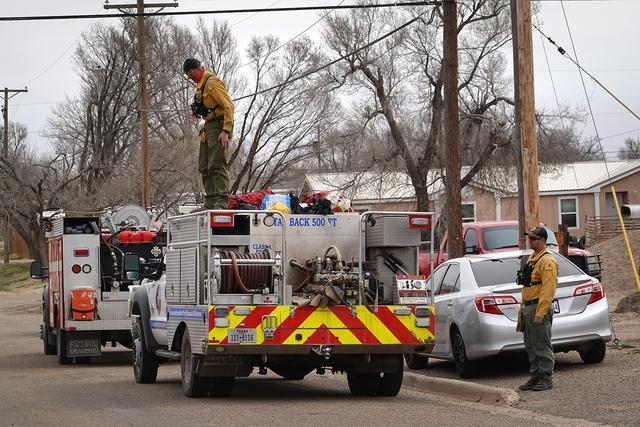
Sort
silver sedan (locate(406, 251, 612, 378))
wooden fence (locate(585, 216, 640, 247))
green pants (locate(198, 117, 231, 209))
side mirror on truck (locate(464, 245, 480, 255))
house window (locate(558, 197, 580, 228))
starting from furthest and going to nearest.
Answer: house window (locate(558, 197, 580, 228))
wooden fence (locate(585, 216, 640, 247))
side mirror on truck (locate(464, 245, 480, 255))
silver sedan (locate(406, 251, 612, 378))
green pants (locate(198, 117, 231, 209))

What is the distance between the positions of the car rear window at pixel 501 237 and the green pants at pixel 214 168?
10.1 meters

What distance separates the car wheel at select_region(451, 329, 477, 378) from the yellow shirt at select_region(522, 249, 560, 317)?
1.96 meters

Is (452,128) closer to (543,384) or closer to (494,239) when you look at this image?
(494,239)

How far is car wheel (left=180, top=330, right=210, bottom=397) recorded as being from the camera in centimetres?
1300

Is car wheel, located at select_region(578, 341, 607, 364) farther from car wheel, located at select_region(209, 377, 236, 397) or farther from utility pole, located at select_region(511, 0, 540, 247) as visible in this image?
car wheel, located at select_region(209, 377, 236, 397)

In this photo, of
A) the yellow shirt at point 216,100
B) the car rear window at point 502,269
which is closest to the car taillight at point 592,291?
the car rear window at point 502,269

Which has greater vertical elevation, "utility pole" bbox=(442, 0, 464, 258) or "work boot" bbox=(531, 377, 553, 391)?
"utility pole" bbox=(442, 0, 464, 258)

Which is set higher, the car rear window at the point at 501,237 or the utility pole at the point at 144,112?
the utility pole at the point at 144,112

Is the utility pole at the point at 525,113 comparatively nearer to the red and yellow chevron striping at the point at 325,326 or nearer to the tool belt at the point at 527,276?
the tool belt at the point at 527,276

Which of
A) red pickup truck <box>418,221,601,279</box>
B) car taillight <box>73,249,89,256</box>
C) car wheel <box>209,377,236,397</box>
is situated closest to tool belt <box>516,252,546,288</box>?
car wheel <box>209,377,236,397</box>

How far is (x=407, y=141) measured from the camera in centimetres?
4272

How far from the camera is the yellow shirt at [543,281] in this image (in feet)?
41.8

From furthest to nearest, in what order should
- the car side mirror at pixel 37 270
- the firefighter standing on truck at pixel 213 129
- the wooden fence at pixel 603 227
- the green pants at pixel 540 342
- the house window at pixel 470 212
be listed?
the house window at pixel 470 212, the wooden fence at pixel 603 227, the car side mirror at pixel 37 270, the firefighter standing on truck at pixel 213 129, the green pants at pixel 540 342

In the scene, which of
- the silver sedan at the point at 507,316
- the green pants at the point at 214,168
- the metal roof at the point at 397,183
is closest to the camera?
the green pants at the point at 214,168
